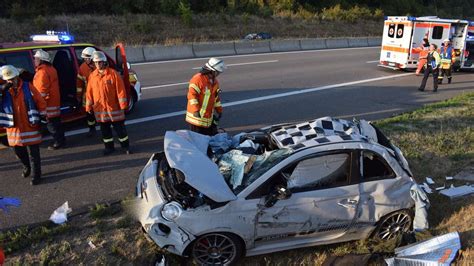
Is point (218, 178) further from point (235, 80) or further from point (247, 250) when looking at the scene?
point (235, 80)

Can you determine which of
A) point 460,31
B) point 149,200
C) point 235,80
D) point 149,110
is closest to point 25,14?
point 235,80

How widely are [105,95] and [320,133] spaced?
3662 millimetres

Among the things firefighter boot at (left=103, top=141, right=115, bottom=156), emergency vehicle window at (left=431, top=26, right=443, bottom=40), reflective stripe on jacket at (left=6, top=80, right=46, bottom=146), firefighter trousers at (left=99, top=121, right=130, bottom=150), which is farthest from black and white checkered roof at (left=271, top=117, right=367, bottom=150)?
emergency vehicle window at (left=431, top=26, right=443, bottom=40)

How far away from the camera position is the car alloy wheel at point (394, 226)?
519cm

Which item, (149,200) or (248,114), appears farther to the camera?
(248,114)

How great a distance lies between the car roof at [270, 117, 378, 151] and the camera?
5.00m

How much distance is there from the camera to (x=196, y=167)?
4.82m

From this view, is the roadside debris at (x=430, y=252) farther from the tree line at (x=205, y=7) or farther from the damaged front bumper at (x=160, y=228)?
the tree line at (x=205, y=7)

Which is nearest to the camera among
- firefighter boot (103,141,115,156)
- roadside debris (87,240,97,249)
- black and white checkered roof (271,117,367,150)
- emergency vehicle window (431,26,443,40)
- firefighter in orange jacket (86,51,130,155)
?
roadside debris (87,240,97,249)

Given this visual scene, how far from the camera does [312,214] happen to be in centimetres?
481

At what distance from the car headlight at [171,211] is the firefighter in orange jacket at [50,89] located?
154 inches

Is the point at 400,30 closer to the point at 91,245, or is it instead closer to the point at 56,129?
the point at 56,129

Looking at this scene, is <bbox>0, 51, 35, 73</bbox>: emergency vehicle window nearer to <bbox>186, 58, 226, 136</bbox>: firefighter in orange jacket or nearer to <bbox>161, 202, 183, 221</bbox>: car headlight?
<bbox>186, 58, 226, 136</bbox>: firefighter in orange jacket

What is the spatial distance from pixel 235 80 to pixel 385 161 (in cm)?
929
